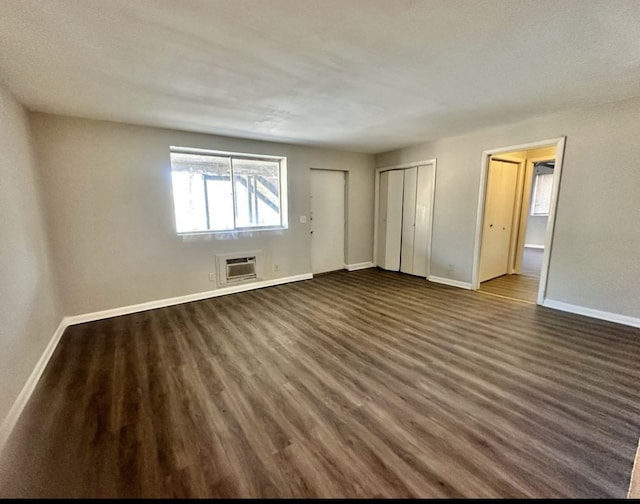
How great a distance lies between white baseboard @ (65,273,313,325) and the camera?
348 centimetres

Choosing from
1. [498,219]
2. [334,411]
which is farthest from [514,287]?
[334,411]

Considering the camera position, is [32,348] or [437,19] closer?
Answer: [437,19]

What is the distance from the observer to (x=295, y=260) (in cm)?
522

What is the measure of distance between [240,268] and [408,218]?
11.1 ft

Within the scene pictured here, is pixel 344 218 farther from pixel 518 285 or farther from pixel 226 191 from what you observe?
pixel 518 285

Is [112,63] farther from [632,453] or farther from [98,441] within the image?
[632,453]

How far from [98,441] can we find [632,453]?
3.07 metres

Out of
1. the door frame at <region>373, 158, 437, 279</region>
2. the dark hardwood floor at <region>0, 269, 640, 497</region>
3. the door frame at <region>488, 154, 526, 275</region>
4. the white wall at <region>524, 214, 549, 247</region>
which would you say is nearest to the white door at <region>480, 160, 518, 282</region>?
the door frame at <region>488, 154, 526, 275</region>

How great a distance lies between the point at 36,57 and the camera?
1.97m

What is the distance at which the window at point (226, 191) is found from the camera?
411 centimetres

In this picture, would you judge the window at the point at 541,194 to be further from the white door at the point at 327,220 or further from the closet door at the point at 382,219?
the white door at the point at 327,220

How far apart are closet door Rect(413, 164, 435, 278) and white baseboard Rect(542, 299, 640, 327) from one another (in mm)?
1919

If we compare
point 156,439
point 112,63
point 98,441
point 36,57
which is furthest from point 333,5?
point 98,441

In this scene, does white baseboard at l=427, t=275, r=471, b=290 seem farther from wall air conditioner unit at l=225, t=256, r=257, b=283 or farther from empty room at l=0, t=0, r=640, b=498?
wall air conditioner unit at l=225, t=256, r=257, b=283
